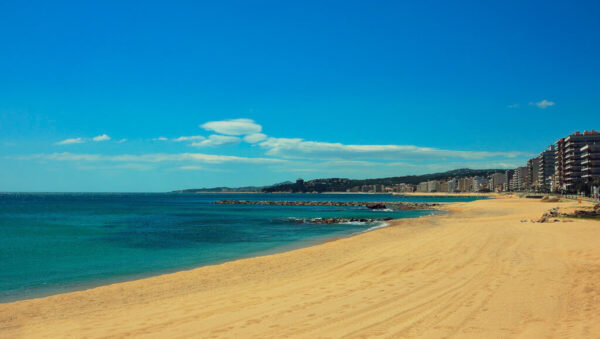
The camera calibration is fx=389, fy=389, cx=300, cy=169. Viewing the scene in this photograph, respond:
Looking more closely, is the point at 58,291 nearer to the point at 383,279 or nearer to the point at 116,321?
the point at 116,321

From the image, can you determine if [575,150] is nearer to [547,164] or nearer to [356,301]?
[547,164]

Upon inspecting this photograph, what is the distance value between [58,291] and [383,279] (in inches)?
434

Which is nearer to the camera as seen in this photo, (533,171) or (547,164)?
(547,164)

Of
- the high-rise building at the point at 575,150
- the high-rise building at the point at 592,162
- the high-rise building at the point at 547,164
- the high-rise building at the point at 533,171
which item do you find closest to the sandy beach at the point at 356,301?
the high-rise building at the point at 592,162

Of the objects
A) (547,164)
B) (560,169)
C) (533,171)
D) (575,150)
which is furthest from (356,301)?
(533,171)

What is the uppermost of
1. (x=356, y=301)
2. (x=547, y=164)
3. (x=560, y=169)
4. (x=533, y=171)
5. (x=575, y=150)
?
(x=575, y=150)

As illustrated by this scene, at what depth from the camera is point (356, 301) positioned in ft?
29.8

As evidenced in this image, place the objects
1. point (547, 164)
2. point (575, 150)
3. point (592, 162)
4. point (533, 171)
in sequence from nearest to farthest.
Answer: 1. point (592, 162)
2. point (575, 150)
3. point (547, 164)
4. point (533, 171)

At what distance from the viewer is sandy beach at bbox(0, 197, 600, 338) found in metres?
7.18

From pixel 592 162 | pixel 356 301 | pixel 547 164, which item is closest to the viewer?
pixel 356 301

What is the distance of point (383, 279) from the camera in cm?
1163

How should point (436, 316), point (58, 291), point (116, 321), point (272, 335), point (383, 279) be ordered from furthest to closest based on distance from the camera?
point (58, 291) → point (383, 279) → point (116, 321) → point (436, 316) → point (272, 335)

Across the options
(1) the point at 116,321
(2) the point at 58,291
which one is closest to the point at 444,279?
(1) the point at 116,321

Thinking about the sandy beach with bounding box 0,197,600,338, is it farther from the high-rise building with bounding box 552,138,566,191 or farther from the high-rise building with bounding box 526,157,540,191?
the high-rise building with bounding box 526,157,540,191
